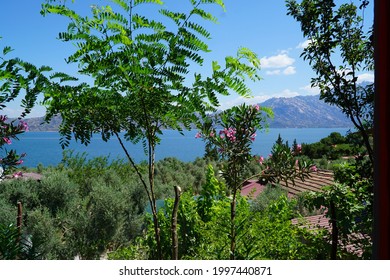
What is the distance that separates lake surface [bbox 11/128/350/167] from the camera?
1.71 metres

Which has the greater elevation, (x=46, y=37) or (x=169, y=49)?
(x=46, y=37)

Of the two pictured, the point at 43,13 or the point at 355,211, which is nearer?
the point at 43,13

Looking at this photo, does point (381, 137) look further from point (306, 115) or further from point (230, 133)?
point (306, 115)

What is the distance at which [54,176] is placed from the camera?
3.58 m

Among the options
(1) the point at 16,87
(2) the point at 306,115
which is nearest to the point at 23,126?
(1) the point at 16,87

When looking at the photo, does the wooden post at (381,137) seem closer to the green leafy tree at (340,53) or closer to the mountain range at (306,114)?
the green leafy tree at (340,53)

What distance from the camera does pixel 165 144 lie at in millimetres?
1971

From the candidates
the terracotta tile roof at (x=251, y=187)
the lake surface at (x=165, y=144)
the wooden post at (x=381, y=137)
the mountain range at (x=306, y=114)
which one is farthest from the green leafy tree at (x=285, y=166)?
the terracotta tile roof at (x=251, y=187)

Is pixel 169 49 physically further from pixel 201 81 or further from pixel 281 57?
pixel 281 57

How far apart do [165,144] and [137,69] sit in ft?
2.21

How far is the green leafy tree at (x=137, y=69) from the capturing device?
54.6 inches

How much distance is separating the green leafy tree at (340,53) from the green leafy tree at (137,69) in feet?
1.83

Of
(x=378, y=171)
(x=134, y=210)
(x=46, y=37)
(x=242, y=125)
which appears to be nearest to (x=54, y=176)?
(x=134, y=210)

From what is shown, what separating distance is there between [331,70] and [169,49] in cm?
88
